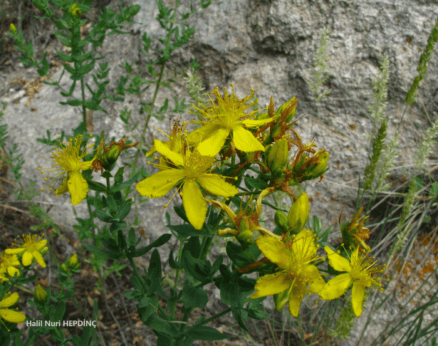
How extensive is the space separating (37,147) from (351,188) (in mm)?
2497

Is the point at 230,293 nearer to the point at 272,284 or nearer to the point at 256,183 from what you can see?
the point at 272,284

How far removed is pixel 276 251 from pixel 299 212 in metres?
0.15

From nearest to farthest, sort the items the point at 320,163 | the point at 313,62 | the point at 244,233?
1. the point at 244,233
2. the point at 320,163
3. the point at 313,62

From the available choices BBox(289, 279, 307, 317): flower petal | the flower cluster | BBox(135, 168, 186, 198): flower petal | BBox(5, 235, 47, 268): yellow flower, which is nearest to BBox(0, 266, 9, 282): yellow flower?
the flower cluster

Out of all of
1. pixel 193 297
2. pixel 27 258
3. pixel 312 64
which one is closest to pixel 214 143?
pixel 193 297

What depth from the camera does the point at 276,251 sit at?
37.6 inches

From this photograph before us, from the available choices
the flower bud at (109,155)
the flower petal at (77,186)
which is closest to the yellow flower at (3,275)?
the flower petal at (77,186)

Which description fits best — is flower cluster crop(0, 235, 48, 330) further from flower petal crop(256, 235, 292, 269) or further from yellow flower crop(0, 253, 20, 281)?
flower petal crop(256, 235, 292, 269)

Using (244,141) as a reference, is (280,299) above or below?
below

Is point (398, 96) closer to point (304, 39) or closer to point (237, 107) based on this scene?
point (304, 39)

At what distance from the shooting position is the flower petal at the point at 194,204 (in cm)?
97

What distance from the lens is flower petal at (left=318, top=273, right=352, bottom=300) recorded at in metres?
0.97

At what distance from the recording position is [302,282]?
987 millimetres

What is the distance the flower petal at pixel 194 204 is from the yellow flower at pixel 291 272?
18 cm
